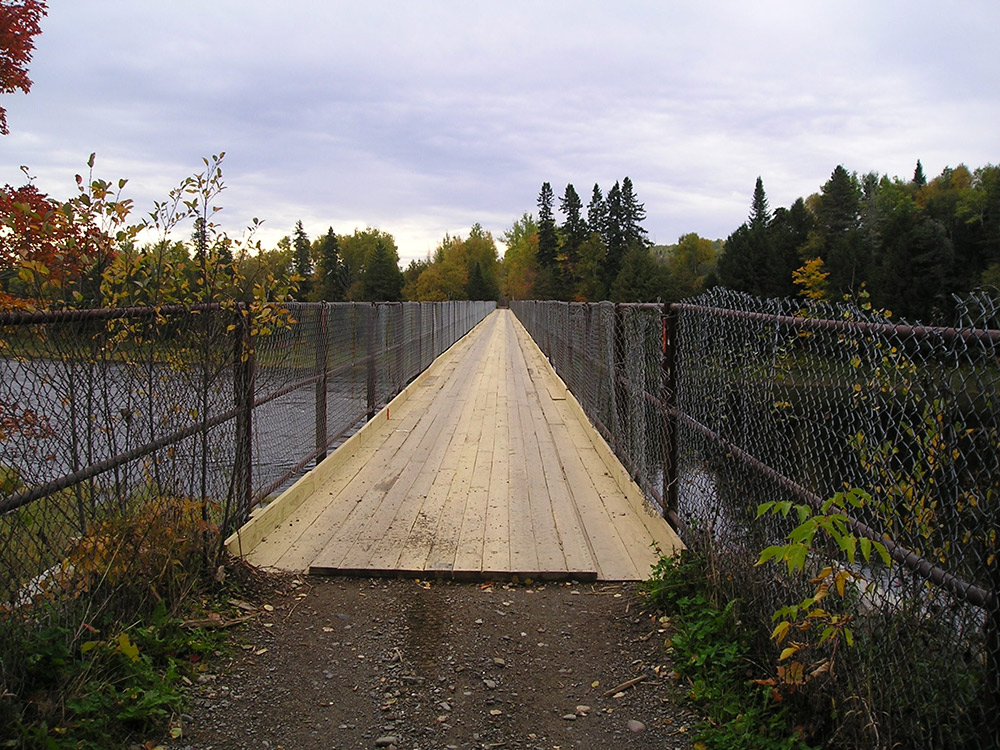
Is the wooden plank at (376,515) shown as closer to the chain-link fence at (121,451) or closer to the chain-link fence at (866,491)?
the chain-link fence at (121,451)

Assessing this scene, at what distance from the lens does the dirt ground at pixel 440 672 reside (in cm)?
270

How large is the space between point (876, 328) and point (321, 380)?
513cm

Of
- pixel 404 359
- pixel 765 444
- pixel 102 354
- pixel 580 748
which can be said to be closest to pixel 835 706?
pixel 580 748

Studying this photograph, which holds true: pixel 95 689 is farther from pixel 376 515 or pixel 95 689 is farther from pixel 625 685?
pixel 376 515

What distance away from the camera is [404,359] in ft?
39.4

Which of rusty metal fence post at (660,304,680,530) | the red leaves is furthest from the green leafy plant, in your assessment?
the red leaves

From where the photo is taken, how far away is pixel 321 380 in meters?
6.61

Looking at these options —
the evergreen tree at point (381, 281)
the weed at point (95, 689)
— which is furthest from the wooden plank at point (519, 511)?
the evergreen tree at point (381, 281)

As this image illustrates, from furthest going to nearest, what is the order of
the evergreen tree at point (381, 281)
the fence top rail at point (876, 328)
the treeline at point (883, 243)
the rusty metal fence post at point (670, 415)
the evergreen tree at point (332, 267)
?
the evergreen tree at point (332, 267) → the evergreen tree at point (381, 281) → the treeline at point (883, 243) → the rusty metal fence post at point (670, 415) → the fence top rail at point (876, 328)

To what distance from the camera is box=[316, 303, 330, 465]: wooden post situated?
6.47 metres

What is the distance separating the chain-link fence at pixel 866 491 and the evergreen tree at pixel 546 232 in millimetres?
98112

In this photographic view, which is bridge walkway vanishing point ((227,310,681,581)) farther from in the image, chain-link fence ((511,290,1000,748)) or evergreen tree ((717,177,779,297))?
evergreen tree ((717,177,779,297))

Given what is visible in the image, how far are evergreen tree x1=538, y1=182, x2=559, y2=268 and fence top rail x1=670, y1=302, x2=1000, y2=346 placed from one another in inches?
3880

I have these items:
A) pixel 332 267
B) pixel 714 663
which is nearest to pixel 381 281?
pixel 332 267
